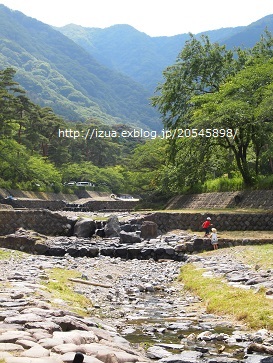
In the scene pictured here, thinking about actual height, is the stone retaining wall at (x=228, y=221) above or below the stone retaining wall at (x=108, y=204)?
above

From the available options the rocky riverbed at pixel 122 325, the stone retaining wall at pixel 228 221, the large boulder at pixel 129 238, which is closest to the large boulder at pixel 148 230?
the large boulder at pixel 129 238

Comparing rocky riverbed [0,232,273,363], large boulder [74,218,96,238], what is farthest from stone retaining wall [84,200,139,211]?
rocky riverbed [0,232,273,363]

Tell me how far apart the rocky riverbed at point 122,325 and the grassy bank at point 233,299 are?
0.88ft

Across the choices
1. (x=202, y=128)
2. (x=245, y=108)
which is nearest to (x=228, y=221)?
(x=202, y=128)

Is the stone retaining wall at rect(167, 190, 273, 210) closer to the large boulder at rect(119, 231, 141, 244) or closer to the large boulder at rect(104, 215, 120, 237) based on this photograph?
the large boulder at rect(119, 231, 141, 244)

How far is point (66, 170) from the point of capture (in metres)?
82.4

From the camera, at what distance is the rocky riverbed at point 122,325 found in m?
6.01

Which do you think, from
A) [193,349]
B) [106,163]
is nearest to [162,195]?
[193,349]

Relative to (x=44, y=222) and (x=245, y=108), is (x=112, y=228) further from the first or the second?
(x=245, y=108)

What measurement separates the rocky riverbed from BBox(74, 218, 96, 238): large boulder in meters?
12.7

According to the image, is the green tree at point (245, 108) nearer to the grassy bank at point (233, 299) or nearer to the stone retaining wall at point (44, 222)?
the stone retaining wall at point (44, 222)

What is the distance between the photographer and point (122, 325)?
374 inches

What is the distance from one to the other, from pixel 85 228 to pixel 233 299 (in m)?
19.1

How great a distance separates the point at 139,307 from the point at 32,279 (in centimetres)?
306
